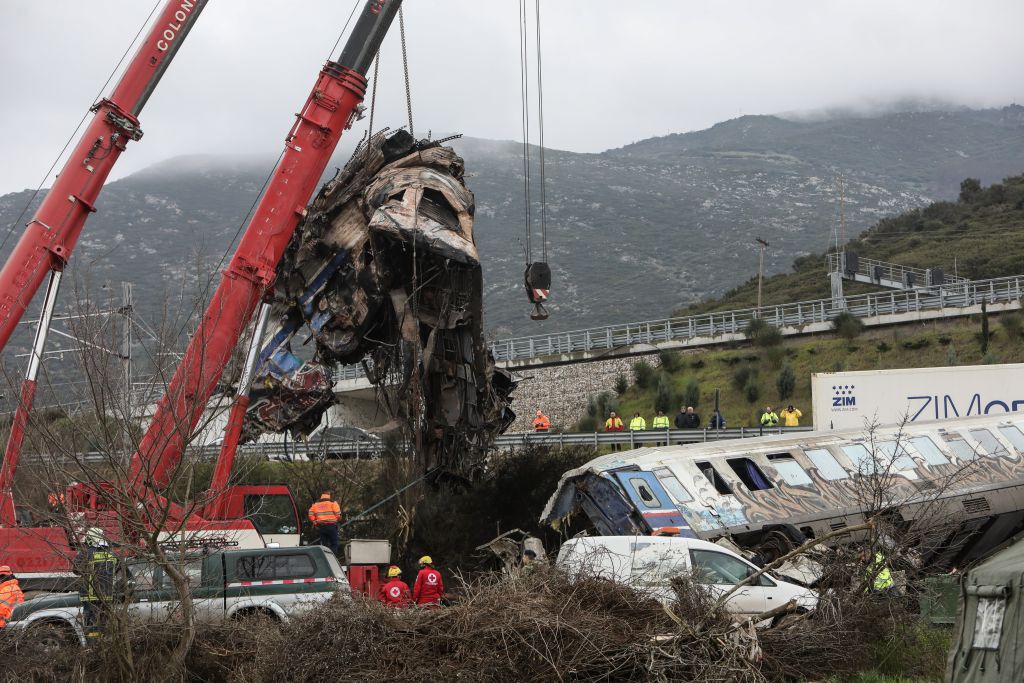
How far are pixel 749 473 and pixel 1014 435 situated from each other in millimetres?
6044

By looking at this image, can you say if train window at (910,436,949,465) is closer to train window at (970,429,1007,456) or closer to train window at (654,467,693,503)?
train window at (970,429,1007,456)

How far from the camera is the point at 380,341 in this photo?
59.9ft

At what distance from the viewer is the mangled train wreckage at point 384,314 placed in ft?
57.1

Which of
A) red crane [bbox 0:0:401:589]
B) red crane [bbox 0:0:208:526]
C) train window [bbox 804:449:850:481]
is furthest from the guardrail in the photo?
red crane [bbox 0:0:208:526]

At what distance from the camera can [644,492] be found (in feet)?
59.2

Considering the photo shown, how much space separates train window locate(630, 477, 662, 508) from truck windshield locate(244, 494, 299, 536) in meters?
5.51

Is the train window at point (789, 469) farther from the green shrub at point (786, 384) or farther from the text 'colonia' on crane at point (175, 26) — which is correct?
the green shrub at point (786, 384)

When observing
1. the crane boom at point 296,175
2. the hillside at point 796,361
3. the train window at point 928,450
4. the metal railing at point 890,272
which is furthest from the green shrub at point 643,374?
the crane boom at point 296,175

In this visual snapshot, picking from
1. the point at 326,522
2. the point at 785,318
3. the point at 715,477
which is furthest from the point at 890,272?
the point at 326,522

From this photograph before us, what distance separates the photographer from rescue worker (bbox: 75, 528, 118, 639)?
1141cm

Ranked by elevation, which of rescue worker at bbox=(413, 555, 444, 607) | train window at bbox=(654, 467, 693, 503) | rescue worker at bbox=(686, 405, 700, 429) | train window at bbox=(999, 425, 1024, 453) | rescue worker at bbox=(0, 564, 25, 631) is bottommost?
rescue worker at bbox=(413, 555, 444, 607)

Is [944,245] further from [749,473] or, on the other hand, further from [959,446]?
[749,473]

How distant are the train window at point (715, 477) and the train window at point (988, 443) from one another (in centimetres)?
566

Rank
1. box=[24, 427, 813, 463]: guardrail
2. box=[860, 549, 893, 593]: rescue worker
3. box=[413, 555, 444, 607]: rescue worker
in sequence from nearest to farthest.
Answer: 1. box=[860, 549, 893, 593]: rescue worker
2. box=[413, 555, 444, 607]: rescue worker
3. box=[24, 427, 813, 463]: guardrail
